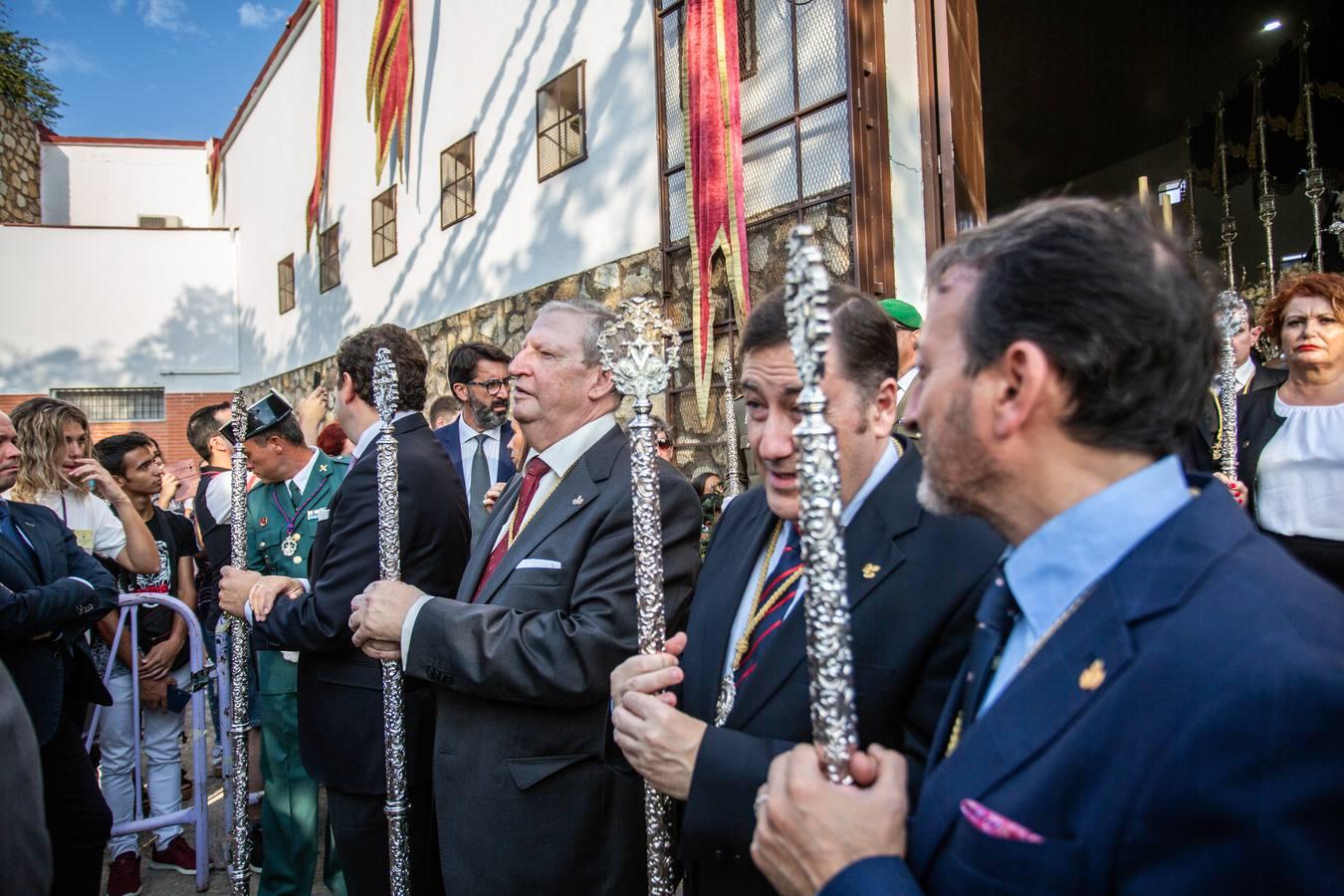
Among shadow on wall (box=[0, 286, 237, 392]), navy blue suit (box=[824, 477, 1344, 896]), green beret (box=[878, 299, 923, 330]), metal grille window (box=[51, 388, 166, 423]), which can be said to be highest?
shadow on wall (box=[0, 286, 237, 392])

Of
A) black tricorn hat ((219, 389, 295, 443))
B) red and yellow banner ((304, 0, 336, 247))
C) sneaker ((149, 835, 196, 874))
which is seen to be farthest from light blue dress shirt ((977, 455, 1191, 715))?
red and yellow banner ((304, 0, 336, 247))

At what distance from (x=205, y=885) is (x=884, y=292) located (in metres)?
4.36

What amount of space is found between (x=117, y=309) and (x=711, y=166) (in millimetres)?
16154

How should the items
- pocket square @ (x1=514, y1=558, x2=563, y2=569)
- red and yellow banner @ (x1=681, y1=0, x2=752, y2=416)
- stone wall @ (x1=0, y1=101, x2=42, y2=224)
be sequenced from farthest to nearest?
stone wall @ (x1=0, y1=101, x2=42, y2=224), red and yellow banner @ (x1=681, y1=0, x2=752, y2=416), pocket square @ (x1=514, y1=558, x2=563, y2=569)

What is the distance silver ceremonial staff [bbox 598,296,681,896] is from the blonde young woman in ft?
9.51

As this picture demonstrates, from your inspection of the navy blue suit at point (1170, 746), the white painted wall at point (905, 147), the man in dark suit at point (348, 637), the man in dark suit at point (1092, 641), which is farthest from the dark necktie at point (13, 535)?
the white painted wall at point (905, 147)

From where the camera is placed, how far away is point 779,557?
162 cm

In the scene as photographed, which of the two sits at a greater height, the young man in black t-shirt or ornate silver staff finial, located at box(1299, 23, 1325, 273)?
ornate silver staff finial, located at box(1299, 23, 1325, 273)

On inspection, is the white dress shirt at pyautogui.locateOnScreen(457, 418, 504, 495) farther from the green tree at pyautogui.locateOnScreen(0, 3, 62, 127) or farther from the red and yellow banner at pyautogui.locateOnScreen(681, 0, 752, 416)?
the green tree at pyautogui.locateOnScreen(0, 3, 62, 127)

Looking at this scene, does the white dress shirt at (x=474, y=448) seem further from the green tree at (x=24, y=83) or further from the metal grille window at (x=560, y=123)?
the green tree at (x=24, y=83)

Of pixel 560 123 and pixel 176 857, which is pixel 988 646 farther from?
pixel 560 123

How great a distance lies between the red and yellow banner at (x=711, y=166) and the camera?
5445mm

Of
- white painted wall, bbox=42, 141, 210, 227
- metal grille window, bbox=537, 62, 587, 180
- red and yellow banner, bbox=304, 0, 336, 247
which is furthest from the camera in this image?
white painted wall, bbox=42, 141, 210, 227

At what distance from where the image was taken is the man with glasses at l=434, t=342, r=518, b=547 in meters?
4.86
